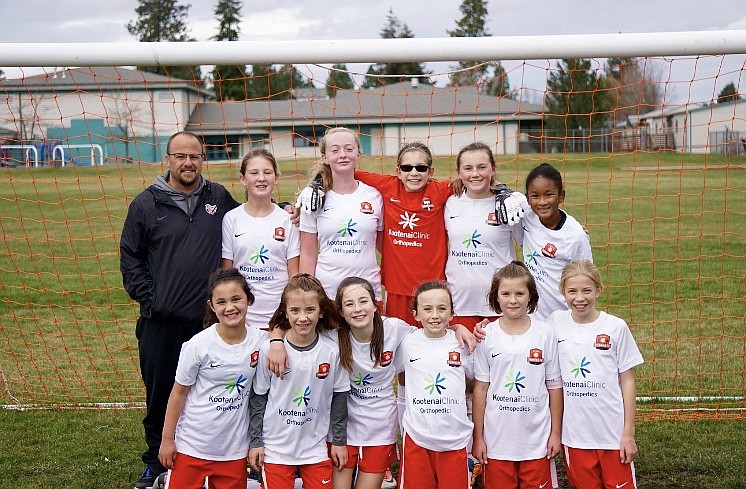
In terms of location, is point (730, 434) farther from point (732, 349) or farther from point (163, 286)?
point (163, 286)

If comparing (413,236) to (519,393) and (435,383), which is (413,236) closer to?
(435,383)

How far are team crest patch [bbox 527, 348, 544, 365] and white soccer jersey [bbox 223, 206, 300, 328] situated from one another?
1.38 meters

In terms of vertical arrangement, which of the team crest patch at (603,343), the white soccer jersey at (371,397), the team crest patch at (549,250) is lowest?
the white soccer jersey at (371,397)

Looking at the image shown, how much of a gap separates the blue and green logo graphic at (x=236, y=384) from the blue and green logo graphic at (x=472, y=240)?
4.53ft

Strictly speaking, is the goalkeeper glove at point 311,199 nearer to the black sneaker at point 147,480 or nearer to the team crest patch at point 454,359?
the team crest patch at point 454,359

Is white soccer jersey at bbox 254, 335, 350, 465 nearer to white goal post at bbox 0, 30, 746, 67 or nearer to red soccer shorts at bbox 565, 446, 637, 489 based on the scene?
red soccer shorts at bbox 565, 446, 637, 489

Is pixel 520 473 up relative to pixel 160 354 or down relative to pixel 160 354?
down

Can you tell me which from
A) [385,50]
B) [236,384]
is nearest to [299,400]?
[236,384]

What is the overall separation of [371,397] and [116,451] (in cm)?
202

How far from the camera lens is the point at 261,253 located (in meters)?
4.28

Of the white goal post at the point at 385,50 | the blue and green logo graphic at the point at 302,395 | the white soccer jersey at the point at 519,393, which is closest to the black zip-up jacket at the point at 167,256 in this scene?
the blue and green logo graphic at the point at 302,395

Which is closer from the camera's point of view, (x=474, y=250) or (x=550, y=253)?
(x=550, y=253)

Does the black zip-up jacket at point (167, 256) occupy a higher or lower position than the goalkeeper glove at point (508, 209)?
lower

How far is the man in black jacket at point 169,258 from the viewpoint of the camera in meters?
4.17
